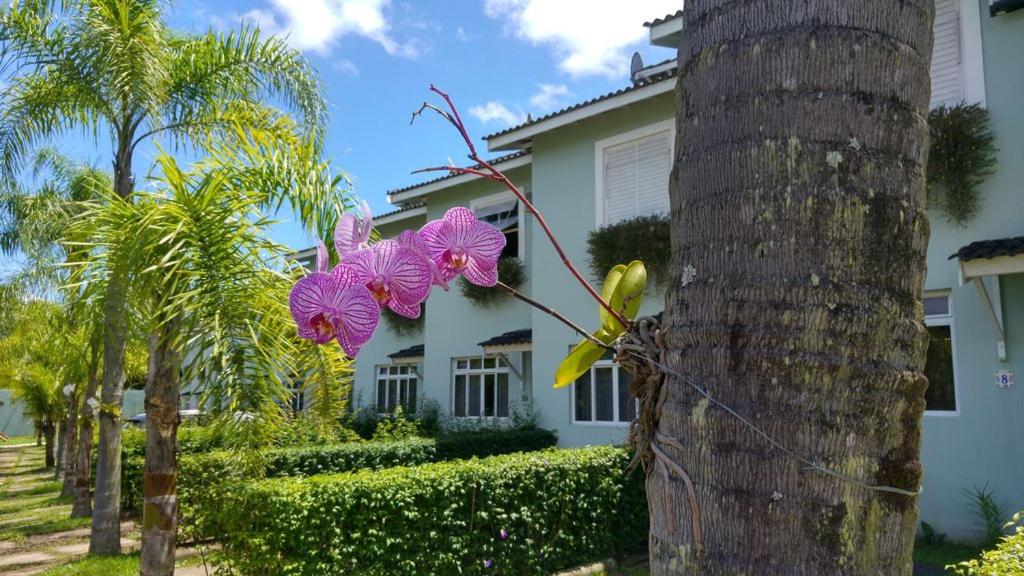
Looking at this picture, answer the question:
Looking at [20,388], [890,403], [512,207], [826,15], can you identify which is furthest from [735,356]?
[20,388]

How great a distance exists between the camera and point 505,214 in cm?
1437

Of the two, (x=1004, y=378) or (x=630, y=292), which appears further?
(x=1004, y=378)

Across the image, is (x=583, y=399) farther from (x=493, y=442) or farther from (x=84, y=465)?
(x=84, y=465)

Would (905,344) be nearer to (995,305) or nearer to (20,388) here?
(995,305)

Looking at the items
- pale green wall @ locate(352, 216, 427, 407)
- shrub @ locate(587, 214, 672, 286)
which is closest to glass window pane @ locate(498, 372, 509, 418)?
shrub @ locate(587, 214, 672, 286)

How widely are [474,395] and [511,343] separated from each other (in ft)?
7.61

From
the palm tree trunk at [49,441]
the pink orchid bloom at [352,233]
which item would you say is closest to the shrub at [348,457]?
the pink orchid bloom at [352,233]

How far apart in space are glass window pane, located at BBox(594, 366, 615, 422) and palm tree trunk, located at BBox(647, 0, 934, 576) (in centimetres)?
1055

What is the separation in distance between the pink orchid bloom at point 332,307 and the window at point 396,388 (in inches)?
615

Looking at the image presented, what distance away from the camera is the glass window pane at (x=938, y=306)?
816 centimetres

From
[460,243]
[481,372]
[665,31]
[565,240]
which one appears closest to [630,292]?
[460,243]

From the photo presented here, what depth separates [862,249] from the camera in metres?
1.05

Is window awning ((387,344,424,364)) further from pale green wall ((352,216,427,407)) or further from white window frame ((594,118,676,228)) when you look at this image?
white window frame ((594,118,676,228))

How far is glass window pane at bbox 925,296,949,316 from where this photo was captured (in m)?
8.16
